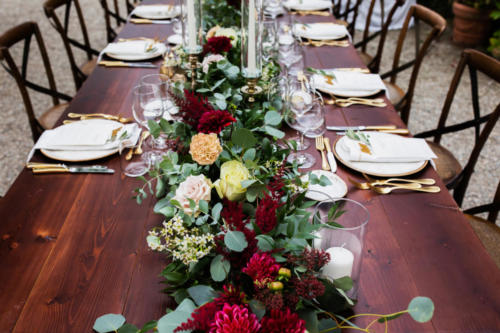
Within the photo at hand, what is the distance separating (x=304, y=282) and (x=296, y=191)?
1.02 feet

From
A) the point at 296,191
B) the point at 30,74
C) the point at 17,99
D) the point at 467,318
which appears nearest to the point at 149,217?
the point at 296,191

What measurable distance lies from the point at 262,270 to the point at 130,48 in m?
1.72

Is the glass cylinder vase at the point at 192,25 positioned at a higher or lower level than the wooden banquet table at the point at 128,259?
higher

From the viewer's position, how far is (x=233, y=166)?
0.95 m

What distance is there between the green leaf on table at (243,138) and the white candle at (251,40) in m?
0.38

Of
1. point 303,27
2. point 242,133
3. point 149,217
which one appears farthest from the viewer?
point 303,27

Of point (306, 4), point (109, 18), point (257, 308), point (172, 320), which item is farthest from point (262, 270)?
point (109, 18)

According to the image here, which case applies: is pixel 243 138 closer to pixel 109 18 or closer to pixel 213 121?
pixel 213 121

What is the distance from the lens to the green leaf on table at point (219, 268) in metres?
0.80

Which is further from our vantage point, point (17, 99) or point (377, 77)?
point (17, 99)

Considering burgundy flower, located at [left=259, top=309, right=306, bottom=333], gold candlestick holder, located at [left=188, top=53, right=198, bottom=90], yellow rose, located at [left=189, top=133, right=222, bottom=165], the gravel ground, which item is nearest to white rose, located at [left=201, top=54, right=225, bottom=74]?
gold candlestick holder, located at [left=188, top=53, right=198, bottom=90]

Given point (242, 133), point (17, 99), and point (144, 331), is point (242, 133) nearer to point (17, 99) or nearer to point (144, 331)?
point (144, 331)

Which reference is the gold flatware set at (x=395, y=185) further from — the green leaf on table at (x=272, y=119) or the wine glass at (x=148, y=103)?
the wine glass at (x=148, y=103)

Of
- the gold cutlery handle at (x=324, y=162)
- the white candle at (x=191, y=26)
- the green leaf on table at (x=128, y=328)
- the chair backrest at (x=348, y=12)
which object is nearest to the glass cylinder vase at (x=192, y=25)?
the white candle at (x=191, y=26)
